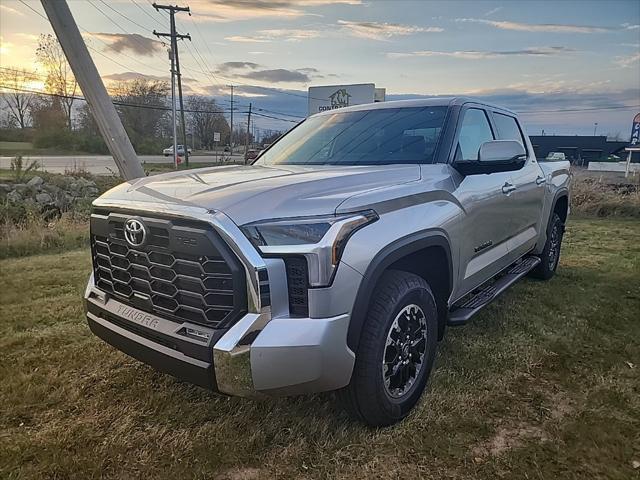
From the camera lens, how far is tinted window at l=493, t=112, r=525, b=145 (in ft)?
14.4

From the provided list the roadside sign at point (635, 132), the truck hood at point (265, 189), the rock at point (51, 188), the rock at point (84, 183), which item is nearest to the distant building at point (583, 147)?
the roadside sign at point (635, 132)

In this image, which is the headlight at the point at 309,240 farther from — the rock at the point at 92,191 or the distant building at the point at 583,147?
the distant building at the point at 583,147

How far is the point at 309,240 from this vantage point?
2084 millimetres

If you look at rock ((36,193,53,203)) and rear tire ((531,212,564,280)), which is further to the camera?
rock ((36,193,53,203))

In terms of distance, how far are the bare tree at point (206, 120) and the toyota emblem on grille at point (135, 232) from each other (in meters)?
65.4

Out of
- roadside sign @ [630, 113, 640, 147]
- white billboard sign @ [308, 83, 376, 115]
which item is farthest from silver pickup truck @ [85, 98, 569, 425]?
roadside sign @ [630, 113, 640, 147]

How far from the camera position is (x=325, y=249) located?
2.07m

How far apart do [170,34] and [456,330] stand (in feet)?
133

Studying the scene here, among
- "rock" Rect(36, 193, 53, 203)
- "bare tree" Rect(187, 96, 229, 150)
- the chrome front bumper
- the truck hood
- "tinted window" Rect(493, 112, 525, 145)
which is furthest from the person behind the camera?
"bare tree" Rect(187, 96, 229, 150)

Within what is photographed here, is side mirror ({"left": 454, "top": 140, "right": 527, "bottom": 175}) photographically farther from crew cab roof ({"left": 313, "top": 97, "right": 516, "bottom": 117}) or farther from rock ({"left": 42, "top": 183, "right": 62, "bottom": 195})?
rock ({"left": 42, "top": 183, "right": 62, "bottom": 195})

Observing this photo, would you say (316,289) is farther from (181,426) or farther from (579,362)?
(579,362)

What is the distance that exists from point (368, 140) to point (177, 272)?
1.93m

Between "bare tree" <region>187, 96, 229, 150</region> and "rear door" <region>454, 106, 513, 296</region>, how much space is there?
6452cm

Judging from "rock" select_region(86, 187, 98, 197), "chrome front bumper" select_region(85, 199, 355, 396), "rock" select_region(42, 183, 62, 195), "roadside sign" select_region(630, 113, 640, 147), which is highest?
"roadside sign" select_region(630, 113, 640, 147)
